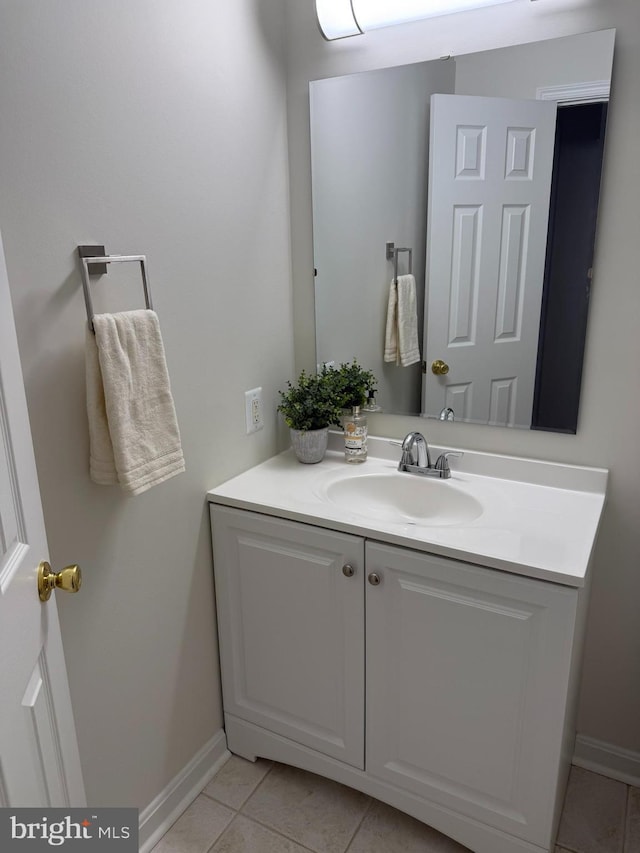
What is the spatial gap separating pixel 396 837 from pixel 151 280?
1.49 metres

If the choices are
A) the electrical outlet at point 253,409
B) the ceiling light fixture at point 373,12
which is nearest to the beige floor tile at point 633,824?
the electrical outlet at point 253,409

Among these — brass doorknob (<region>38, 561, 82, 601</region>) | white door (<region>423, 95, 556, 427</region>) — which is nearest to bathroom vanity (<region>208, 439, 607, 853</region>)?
white door (<region>423, 95, 556, 427</region>)

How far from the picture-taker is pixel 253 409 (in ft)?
5.86

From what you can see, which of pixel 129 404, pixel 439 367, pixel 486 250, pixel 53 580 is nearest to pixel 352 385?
pixel 439 367

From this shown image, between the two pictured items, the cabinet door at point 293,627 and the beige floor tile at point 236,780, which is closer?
the cabinet door at point 293,627

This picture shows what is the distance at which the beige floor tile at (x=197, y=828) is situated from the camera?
1.57 metres

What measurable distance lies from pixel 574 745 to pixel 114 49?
2.09 meters

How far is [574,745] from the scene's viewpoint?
5.87 ft

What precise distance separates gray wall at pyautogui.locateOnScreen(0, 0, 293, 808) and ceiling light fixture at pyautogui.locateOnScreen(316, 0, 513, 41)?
180 mm

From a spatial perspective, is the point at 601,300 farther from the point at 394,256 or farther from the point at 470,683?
the point at 470,683

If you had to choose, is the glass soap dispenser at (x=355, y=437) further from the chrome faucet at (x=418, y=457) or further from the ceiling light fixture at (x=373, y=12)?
the ceiling light fixture at (x=373, y=12)

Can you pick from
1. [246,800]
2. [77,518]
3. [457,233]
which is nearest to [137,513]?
[77,518]

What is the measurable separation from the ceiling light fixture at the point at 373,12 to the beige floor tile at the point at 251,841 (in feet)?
6.75

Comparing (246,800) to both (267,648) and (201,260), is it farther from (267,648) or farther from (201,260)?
(201,260)
